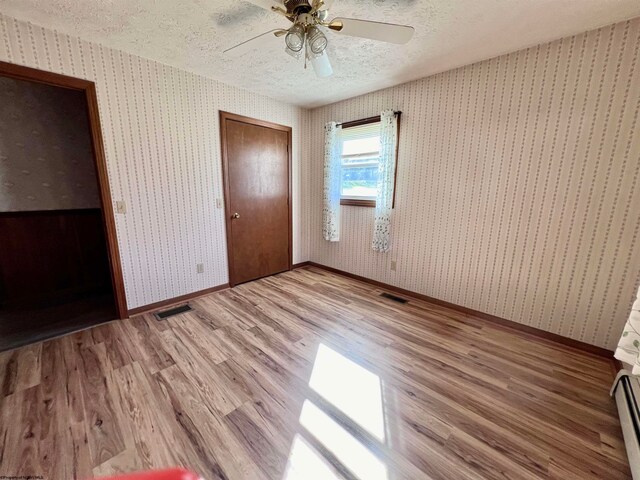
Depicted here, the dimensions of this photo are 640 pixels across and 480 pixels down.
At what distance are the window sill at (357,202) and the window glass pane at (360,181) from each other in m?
0.07

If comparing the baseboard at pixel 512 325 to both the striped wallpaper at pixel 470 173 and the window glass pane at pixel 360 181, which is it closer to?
the striped wallpaper at pixel 470 173

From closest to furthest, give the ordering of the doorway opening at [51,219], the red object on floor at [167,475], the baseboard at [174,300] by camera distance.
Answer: the red object on floor at [167,475] → the doorway opening at [51,219] → the baseboard at [174,300]

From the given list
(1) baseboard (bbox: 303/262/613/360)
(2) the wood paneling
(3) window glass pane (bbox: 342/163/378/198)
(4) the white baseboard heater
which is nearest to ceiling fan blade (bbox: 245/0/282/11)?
(3) window glass pane (bbox: 342/163/378/198)

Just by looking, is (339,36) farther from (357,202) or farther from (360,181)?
(357,202)

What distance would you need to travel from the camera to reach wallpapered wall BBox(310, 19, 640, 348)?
1.79m

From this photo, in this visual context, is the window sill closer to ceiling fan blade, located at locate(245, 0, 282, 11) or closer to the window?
the window

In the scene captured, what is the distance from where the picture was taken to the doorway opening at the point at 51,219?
236cm

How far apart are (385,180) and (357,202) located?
0.52 metres

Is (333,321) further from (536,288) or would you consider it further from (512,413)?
(536,288)

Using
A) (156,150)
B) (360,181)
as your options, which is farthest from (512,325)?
(156,150)

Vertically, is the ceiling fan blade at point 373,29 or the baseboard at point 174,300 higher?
the ceiling fan blade at point 373,29

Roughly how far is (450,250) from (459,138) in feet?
3.54

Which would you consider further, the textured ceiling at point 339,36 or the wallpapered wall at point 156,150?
the wallpapered wall at point 156,150

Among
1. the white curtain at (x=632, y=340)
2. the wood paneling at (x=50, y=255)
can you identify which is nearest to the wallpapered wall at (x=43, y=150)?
the wood paneling at (x=50, y=255)
